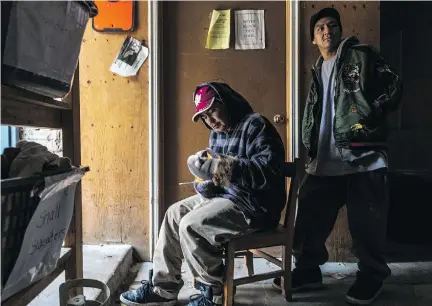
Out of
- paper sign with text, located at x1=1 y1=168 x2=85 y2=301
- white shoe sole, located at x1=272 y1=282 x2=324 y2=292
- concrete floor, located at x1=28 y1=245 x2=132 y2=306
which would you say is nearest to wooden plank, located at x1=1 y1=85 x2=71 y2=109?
paper sign with text, located at x1=1 y1=168 x2=85 y2=301

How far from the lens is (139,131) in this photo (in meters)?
2.33

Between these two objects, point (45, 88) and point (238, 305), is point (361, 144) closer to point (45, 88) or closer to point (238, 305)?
point (238, 305)

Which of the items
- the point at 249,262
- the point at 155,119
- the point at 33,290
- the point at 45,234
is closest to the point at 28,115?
the point at 45,234

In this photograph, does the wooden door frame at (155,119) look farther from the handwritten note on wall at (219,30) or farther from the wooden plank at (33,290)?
the wooden plank at (33,290)

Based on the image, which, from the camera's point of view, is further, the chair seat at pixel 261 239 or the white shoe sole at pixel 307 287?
the white shoe sole at pixel 307 287

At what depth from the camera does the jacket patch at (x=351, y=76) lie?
1823 mm

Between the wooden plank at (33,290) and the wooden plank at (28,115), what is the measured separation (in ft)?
1.41

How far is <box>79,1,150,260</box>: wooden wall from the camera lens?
2314 millimetres

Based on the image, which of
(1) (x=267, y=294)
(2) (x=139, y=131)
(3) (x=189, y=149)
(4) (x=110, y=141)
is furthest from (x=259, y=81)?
(1) (x=267, y=294)

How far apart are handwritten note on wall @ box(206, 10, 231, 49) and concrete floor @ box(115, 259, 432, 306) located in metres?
1.28

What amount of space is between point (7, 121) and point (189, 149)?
144cm

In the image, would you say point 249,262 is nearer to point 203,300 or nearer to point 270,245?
point 270,245

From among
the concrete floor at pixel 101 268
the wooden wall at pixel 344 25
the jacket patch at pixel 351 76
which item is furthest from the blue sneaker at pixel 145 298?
the jacket patch at pixel 351 76

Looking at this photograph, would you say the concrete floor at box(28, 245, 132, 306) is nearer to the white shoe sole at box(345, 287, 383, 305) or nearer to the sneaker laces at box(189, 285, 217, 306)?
the sneaker laces at box(189, 285, 217, 306)
